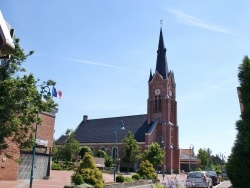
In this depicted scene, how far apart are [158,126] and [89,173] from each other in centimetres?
5168

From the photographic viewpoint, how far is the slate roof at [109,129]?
7238cm

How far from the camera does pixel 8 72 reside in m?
11.9

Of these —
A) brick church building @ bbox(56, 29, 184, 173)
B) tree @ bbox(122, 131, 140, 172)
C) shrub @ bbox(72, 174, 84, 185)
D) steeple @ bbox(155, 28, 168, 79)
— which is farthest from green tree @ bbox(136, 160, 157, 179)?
steeple @ bbox(155, 28, 168, 79)

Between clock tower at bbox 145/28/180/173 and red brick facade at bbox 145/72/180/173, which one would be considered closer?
red brick facade at bbox 145/72/180/173

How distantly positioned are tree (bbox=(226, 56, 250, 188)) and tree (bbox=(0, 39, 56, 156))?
27.1 feet

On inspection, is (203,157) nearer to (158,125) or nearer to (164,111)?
(158,125)

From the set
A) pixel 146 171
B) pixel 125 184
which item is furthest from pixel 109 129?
pixel 125 184

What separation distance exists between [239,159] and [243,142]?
882mm

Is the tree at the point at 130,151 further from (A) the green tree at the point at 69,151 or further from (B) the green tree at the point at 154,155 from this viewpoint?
(A) the green tree at the point at 69,151

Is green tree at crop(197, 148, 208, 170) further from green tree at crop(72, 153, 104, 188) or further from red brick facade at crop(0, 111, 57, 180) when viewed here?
green tree at crop(72, 153, 104, 188)

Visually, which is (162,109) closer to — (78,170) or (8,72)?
(78,170)

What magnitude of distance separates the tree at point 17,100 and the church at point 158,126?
174 ft

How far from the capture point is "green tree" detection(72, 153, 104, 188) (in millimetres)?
19188

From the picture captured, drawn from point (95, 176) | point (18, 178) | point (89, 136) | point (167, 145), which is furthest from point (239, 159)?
point (89, 136)
